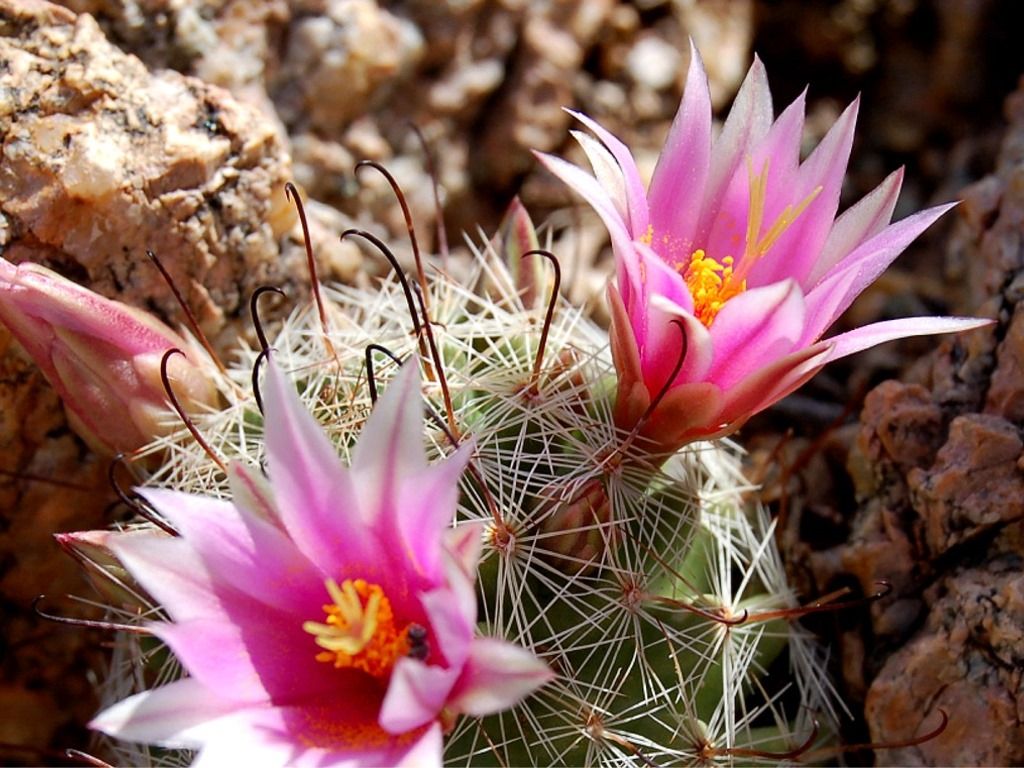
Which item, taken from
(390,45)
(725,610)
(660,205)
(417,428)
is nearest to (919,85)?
(390,45)

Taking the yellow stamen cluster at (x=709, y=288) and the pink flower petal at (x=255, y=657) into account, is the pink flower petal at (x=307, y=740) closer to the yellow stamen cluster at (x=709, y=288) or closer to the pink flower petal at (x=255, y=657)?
the pink flower petal at (x=255, y=657)

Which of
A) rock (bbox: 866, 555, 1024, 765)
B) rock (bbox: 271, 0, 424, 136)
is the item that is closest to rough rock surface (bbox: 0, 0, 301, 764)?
rock (bbox: 271, 0, 424, 136)

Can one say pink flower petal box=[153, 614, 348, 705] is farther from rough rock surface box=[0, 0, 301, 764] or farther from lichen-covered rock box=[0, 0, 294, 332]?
lichen-covered rock box=[0, 0, 294, 332]

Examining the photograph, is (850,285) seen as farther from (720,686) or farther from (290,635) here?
(290,635)

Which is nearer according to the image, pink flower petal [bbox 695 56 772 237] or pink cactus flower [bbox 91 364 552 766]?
pink cactus flower [bbox 91 364 552 766]

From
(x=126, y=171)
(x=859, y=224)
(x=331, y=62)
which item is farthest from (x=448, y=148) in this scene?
(x=859, y=224)
